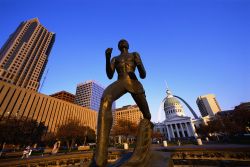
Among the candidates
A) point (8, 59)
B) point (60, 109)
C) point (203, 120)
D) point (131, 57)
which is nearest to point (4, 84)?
point (60, 109)

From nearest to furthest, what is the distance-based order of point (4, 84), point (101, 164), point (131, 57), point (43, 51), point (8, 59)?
1. point (101, 164)
2. point (131, 57)
3. point (4, 84)
4. point (8, 59)
5. point (43, 51)

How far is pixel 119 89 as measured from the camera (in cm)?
335

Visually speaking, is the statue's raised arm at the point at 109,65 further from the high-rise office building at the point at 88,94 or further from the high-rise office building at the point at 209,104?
the high-rise office building at the point at 209,104

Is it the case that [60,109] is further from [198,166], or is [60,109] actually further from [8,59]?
[198,166]

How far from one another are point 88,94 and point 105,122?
5289 inches

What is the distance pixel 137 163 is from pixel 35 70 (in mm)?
116148

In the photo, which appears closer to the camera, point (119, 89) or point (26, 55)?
point (119, 89)

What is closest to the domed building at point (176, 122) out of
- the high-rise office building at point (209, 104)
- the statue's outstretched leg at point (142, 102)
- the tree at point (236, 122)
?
the tree at point (236, 122)

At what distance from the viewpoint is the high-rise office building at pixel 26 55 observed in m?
87.1

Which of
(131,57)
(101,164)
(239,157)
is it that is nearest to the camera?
(101,164)

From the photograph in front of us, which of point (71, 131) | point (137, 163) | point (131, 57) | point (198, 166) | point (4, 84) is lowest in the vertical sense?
point (198, 166)

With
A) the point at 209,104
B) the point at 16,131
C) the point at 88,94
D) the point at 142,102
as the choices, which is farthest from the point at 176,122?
the point at 142,102

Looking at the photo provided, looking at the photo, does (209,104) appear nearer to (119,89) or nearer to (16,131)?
(16,131)

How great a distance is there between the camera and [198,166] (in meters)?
6.67
